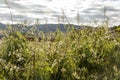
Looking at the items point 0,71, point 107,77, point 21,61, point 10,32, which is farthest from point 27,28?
point 107,77

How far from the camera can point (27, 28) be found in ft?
25.8

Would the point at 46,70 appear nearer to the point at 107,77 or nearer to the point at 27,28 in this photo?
the point at 107,77

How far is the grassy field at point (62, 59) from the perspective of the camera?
5.78 metres

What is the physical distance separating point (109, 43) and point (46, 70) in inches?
77.8

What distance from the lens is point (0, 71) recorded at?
6.07 meters

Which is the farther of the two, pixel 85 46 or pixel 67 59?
pixel 85 46

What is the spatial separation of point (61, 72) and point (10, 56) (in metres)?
1.40

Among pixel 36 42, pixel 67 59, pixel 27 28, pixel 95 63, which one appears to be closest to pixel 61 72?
pixel 67 59

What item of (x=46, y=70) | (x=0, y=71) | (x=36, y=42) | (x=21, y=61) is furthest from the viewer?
(x=36, y=42)

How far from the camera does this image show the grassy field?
5777mm

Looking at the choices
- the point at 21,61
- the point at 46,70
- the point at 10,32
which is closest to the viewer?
the point at 46,70

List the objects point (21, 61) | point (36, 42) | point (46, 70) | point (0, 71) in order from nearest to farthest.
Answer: point (46, 70) < point (0, 71) < point (21, 61) < point (36, 42)

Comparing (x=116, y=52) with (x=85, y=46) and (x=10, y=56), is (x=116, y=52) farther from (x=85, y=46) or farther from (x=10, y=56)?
(x=10, y=56)

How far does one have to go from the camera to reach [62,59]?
614cm
